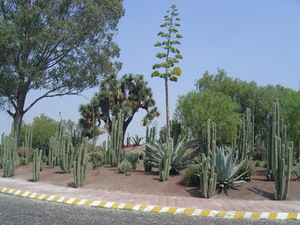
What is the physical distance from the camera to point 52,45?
27469 millimetres

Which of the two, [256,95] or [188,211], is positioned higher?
[256,95]

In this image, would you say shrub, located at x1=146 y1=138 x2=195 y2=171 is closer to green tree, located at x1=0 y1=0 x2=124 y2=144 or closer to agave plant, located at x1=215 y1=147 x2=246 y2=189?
agave plant, located at x1=215 y1=147 x2=246 y2=189

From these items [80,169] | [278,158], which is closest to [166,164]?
[80,169]

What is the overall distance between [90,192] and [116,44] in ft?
68.9

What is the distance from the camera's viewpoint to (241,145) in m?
15.1

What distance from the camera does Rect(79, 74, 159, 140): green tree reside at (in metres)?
36.7

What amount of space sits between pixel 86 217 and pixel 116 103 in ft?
98.9

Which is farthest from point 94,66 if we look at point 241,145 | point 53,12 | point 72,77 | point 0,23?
point 241,145

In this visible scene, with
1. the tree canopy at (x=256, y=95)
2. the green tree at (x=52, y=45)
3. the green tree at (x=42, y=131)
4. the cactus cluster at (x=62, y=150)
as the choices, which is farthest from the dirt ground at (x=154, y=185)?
the green tree at (x=42, y=131)

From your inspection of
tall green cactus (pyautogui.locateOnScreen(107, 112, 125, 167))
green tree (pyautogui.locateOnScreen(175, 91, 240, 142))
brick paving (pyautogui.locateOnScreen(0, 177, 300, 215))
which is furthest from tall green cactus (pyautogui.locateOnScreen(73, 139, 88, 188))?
green tree (pyautogui.locateOnScreen(175, 91, 240, 142))

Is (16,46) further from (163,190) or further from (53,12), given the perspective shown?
(163,190)

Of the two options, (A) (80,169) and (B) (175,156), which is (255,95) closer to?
(B) (175,156)

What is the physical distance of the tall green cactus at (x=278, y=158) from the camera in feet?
33.7

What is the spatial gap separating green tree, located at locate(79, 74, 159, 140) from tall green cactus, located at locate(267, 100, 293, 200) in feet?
77.9
